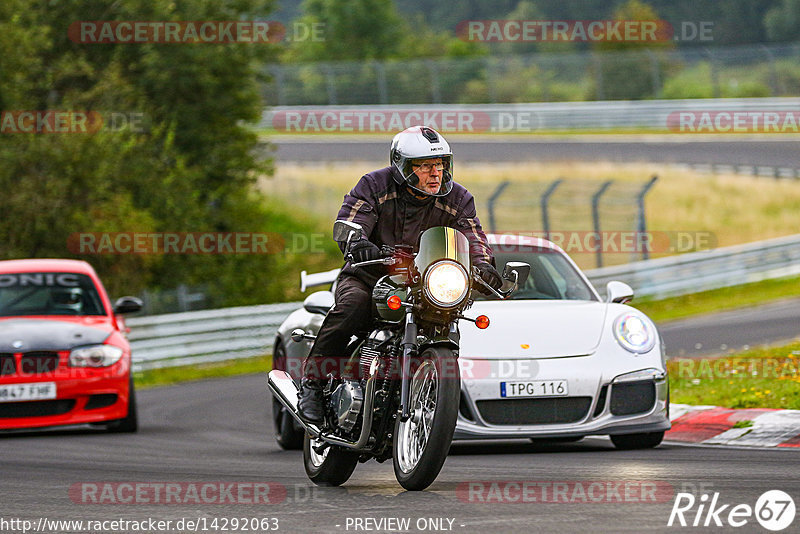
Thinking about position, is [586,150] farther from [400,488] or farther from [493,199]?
[400,488]

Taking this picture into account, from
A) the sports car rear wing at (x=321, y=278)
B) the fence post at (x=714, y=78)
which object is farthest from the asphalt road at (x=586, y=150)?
the sports car rear wing at (x=321, y=278)

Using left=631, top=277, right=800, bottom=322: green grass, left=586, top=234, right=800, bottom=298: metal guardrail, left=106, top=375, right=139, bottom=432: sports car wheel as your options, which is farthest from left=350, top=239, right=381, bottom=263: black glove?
left=586, top=234, right=800, bottom=298: metal guardrail

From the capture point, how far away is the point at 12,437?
12.5 m

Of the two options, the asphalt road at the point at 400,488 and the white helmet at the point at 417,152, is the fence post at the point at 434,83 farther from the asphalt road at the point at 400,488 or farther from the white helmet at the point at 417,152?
the white helmet at the point at 417,152

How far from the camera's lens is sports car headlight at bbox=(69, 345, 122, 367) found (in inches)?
497

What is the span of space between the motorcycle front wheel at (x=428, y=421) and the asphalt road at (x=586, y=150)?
29.2 metres

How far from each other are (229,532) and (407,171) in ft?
7.31

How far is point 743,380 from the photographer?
1260 centimetres

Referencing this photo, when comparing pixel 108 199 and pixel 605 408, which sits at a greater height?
pixel 108 199

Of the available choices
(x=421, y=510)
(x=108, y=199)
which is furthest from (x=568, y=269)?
(x=108, y=199)

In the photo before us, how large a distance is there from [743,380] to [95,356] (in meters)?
5.60

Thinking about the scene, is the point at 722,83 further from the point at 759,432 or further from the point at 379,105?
the point at 759,432

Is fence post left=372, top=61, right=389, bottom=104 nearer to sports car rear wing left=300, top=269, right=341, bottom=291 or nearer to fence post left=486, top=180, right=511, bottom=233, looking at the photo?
fence post left=486, top=180, right=511, bottom=233

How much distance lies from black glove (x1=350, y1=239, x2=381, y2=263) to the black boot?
98 cm
